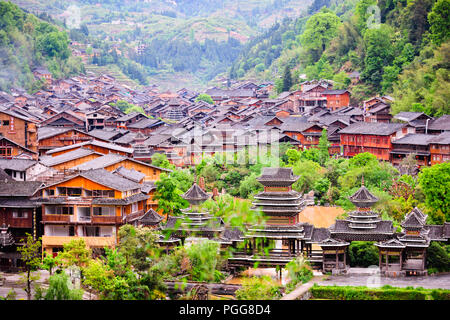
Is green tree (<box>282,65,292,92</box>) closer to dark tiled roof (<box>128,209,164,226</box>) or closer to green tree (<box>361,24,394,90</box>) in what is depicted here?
green tree (<box>361,24,394,90</box>)

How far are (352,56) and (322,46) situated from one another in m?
7.30

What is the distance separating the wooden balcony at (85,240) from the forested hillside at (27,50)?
1197 inches

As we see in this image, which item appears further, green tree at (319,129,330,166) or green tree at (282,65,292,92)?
green tree at (282,65,292,92)

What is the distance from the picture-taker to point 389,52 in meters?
43.7

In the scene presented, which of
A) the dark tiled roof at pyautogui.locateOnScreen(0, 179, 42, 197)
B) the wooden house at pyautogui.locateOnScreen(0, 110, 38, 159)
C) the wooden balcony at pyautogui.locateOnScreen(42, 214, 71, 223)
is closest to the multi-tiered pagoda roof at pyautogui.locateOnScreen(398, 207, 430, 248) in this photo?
the wooden balcony at pyautogui.locateOnScreen(42, 214, 71, 223)

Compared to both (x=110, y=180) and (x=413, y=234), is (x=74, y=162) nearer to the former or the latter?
(x=110, y=180)

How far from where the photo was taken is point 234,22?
4695 inches

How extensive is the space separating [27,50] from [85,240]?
39687 mm

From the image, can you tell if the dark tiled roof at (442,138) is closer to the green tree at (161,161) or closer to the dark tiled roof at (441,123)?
the dark tiled roof at (441,123)

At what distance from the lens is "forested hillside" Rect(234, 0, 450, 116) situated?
122ft

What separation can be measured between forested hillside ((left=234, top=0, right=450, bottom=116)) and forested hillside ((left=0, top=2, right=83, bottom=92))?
2023 cm

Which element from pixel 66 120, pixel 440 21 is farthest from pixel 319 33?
pixel 66 120

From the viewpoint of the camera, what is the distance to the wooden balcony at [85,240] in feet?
70.1
